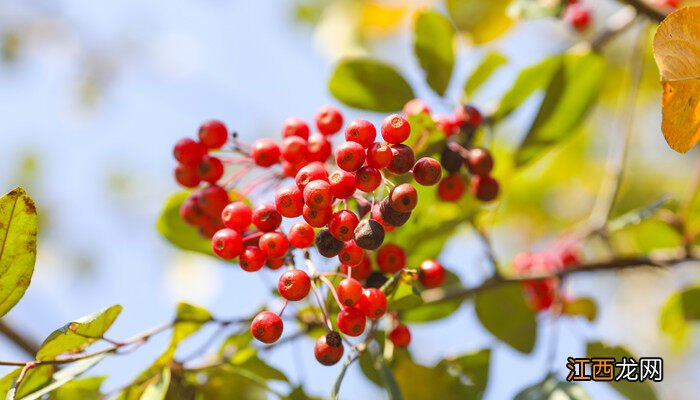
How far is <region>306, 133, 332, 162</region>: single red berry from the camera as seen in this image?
1422 millimetres

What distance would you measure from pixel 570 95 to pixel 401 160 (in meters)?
0.73

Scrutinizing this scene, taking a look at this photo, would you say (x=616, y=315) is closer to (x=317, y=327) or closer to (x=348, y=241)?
(x=317, y=327)

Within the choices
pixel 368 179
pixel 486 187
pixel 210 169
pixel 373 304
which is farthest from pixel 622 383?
pixel 210 169

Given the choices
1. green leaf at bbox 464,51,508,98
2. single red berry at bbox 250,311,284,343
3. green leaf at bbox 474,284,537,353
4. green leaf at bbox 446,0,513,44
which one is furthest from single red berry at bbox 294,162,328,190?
green leaf at bbox 446,0,513,44

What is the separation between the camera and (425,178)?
122cm

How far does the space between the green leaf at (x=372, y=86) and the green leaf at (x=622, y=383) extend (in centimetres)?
75

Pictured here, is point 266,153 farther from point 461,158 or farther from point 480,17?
point 480,17

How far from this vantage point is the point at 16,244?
1.25 metres

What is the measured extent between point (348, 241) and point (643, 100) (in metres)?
3.21

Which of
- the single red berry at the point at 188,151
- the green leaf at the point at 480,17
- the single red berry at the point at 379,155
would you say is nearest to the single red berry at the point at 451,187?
the single red berry at the point at 379,155

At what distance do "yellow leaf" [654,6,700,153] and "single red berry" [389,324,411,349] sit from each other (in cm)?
61

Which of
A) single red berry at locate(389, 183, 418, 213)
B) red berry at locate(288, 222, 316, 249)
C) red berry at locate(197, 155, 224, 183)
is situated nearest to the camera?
single red berry at locate(389, 183, 418, 213)

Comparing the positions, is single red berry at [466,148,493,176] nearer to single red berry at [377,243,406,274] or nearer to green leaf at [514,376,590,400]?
single red berry at [377,243,406,274]

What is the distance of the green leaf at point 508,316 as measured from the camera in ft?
6.16
